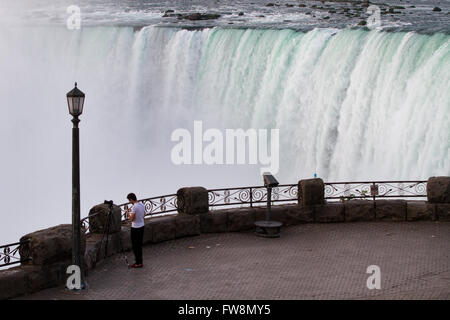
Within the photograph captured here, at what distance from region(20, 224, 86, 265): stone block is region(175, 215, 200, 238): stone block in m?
3.22

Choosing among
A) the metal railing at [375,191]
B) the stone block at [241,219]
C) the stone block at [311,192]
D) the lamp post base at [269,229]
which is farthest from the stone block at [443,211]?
the stone block at [241,219]

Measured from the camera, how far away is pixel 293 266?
1305 cm

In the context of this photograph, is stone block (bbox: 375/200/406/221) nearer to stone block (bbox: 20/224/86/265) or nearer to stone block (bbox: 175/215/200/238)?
stone block (bbox: 175/215/200/238)

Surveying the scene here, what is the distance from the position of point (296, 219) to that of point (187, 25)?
1033 inches

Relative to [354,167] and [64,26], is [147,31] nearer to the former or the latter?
[64,26]

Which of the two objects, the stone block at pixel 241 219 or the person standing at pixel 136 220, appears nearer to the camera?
the person standing at pixel 136 220

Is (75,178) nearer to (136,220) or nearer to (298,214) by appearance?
(136,220)

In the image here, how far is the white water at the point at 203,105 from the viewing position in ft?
79.3

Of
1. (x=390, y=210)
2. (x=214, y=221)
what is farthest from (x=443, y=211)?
(x=214, y=221)

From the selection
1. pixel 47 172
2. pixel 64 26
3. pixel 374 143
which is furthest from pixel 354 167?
pixel 64 26

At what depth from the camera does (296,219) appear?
52.4 feet

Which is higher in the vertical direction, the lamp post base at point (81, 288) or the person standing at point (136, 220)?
the person standing at point (136, 220)

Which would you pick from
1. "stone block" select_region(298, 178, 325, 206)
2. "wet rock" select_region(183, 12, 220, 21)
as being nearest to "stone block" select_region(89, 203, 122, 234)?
"stone block" select_region(298, 178, 325, 206)

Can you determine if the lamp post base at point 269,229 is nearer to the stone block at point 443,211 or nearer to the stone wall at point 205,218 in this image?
the stone wall at point 205,218
